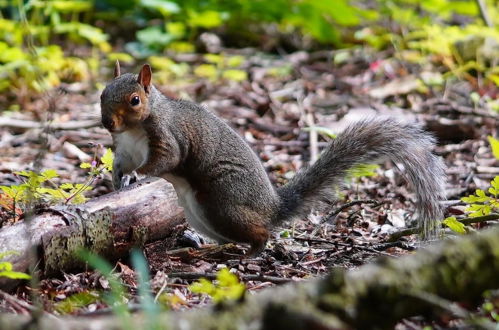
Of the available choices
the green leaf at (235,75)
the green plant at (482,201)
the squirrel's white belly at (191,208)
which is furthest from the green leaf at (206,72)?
the green plant at (482,201)

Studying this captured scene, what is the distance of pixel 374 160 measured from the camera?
371 cm

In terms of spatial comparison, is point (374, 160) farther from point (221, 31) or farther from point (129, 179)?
point (221, 31)

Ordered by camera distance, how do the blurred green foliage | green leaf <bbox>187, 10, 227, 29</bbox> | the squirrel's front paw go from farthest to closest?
1. green leaf <bbox>187, 10, 227, 29</bbox>
2. the blurred green foliage
3. the squirrel's front paw

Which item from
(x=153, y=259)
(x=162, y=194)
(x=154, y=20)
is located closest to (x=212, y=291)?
(x=153, y=259)

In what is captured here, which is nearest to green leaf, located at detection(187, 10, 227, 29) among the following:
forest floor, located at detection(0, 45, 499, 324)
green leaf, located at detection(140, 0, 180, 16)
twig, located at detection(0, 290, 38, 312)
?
green leaf, located at detection(140, 0, 180, 16)

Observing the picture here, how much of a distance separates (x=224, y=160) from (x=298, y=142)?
6.38 ft

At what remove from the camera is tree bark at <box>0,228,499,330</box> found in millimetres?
1554

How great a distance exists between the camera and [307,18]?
843 centimetres

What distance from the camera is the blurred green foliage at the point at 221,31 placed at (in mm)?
7023

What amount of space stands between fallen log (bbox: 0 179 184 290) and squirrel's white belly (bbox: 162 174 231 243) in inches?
1.7

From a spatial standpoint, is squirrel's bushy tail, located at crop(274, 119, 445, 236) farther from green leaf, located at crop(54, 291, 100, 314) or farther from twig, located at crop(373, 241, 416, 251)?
green leaf, located at crop(54, 291, 100, 314)

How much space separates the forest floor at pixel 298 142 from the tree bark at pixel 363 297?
2.10 ft

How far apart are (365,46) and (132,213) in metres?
5.59

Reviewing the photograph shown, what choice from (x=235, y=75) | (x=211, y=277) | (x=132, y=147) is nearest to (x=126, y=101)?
(x=132, y=147)
